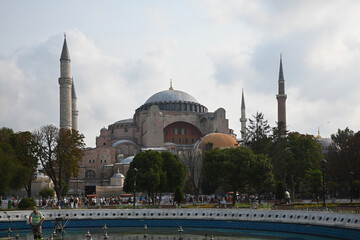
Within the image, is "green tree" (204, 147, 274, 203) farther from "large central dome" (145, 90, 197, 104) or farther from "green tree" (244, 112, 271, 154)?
"large central dome" (145, 90, 197, 104)

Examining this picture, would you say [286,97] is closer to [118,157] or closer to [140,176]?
[118,157]

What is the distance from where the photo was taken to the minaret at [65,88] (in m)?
50.3

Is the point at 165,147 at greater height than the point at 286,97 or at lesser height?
lesser

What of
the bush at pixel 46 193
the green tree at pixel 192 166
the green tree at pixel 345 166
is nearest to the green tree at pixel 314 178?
the green tree at pixel 345 166

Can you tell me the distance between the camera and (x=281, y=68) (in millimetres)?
57469

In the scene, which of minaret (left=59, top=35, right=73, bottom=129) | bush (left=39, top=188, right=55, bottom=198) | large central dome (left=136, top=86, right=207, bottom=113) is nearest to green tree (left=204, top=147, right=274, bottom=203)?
bush (left=39, top=188, right=55, bottom=198)

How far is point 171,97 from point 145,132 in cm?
902

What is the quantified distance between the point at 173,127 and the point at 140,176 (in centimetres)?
3149

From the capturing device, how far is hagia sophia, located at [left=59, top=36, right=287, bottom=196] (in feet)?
167

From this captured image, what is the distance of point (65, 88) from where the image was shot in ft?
165

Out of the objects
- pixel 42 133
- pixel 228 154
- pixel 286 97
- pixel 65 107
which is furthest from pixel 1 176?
pixel 286 97

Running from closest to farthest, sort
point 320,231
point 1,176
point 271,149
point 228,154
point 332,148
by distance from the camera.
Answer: point 320,231
point 1,176
point 228,154
point 271,149
point 332,148

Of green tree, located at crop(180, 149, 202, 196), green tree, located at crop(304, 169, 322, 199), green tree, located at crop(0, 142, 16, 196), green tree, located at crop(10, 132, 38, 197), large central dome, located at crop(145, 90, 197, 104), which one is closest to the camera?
green tree, located at crop(0, 142, 16, 196)

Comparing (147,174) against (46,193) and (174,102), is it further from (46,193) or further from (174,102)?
(174,102)
